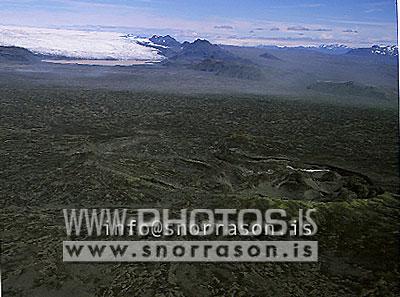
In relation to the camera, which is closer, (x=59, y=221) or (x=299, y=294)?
(x=299, y=294)

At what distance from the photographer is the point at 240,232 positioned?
5.84m

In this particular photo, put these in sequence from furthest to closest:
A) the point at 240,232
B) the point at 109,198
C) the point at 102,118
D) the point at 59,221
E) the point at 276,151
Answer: the point at 102,118 → the point at 276,151 → the point at 109,198 → the point at 59,221 → the point at 240,232

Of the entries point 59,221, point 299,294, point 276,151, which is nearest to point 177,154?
point 276,151

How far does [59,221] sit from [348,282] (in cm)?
375

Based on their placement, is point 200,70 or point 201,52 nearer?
point 200,70

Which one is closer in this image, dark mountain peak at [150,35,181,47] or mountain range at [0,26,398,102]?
mountain range at [0,26,398,102]

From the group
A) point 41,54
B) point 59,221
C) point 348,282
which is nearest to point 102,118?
point 59,221

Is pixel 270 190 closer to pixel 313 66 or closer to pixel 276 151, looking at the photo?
pixel 276 151

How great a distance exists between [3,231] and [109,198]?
69.8 inches

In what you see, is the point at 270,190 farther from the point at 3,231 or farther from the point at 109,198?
the point at 3,231

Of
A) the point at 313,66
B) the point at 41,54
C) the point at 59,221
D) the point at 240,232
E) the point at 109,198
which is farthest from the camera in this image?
the point at 313,66

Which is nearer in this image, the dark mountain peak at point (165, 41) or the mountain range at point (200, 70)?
the mountain range at point (200, 70)

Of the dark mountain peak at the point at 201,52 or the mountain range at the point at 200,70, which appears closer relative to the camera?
the mountain range at the point at 200,70

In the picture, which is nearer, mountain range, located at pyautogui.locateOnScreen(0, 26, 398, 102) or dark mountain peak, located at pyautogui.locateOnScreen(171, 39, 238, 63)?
mountain range, located at pyautogui.locateOnScreen(0, 26, 398, 102)
